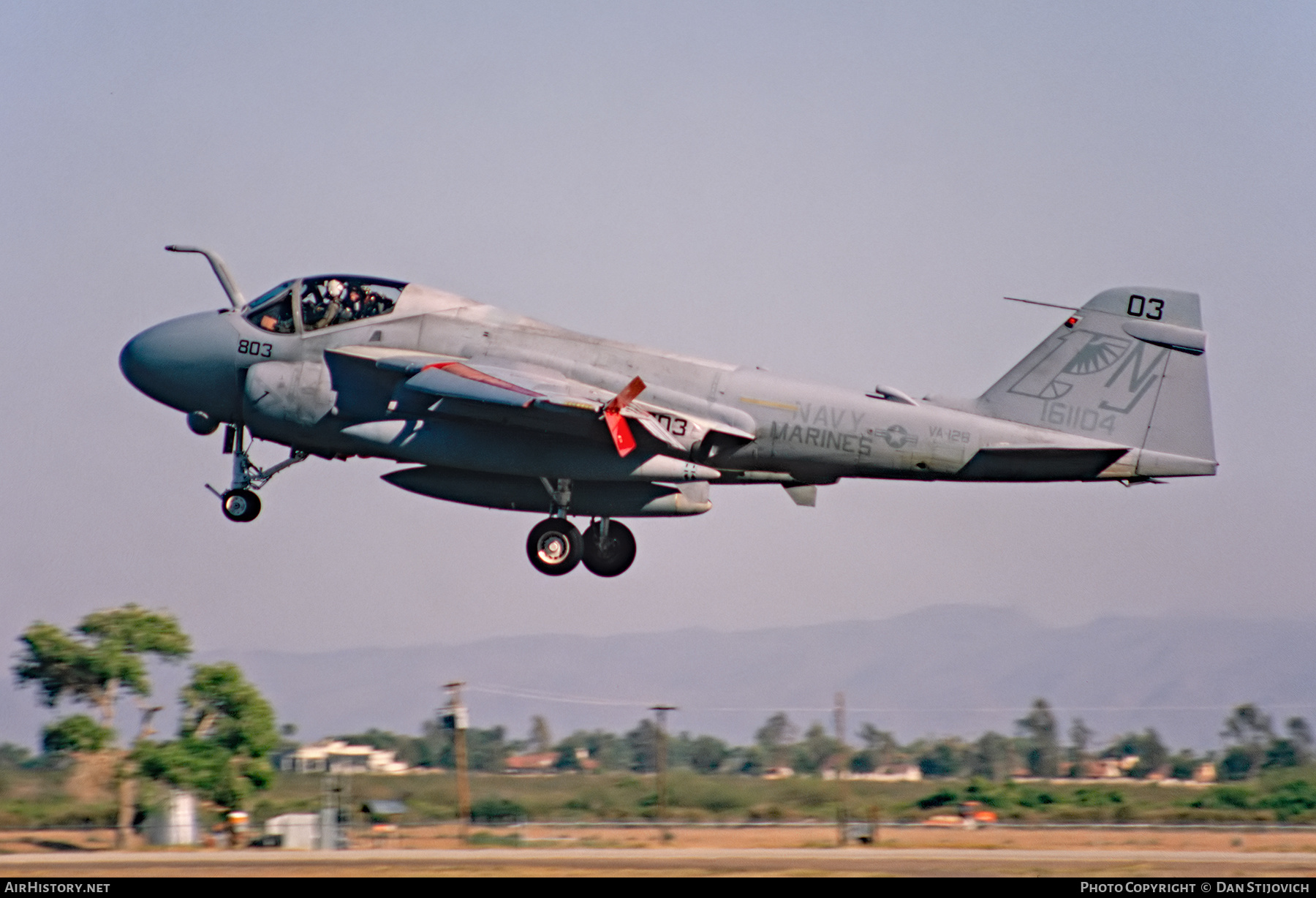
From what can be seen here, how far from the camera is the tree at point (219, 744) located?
38062 mm

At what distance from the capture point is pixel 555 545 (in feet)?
96.0

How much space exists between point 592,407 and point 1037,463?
7344mm

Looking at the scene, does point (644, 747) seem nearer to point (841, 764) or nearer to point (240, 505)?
point (841, 764)

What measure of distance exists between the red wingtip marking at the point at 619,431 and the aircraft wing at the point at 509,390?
0.04ft

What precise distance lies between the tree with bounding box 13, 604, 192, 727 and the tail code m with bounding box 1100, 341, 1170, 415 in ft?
79.2

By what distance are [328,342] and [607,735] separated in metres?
20.8

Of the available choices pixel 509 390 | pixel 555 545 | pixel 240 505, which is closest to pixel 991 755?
pixel 555 545

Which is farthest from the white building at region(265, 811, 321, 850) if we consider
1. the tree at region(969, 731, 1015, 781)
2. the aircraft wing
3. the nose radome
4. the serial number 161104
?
the tree at region(969, 731, 1015, 781)

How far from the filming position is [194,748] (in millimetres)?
38938

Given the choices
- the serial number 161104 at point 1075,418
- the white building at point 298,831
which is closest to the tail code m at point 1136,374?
the serial number 161104 at point 1075,418

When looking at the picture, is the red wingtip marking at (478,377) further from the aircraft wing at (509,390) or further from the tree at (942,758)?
the tree at (942,758)

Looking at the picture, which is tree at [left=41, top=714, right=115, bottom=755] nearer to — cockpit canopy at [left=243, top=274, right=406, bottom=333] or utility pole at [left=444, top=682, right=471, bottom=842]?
utility pole at [left=444, top=682, right=471, bottom=842]

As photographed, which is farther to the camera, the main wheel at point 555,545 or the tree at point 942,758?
the tree at point 942,758

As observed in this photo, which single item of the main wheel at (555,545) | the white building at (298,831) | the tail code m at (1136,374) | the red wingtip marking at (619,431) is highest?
the tail code m at (1136,374)
